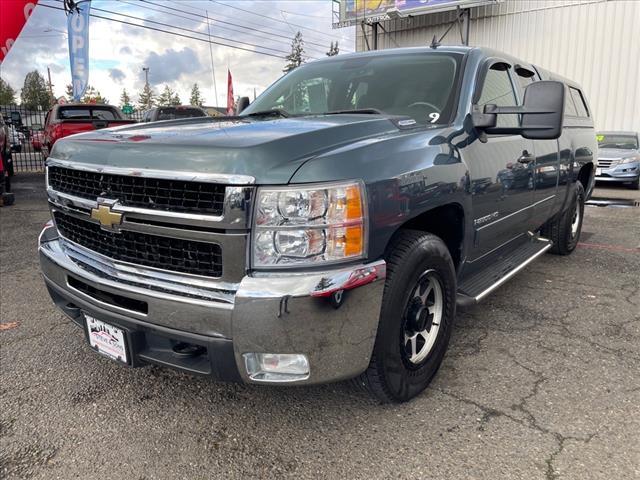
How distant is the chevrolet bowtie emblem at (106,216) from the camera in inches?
90.4

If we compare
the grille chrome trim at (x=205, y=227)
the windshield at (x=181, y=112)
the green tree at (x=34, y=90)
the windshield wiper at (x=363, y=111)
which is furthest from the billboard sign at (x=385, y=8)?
the green tree at (x=34, y=90)

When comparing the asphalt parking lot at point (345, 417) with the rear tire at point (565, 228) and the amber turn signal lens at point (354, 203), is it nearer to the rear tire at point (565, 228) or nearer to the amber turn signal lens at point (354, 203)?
the amber turn signal lens at point (354, 203)

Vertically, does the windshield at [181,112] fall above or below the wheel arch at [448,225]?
above

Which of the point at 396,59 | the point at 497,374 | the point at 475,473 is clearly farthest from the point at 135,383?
the point at 396,59

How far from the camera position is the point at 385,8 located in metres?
21.8

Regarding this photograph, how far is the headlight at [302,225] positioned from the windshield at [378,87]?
127 centimetres

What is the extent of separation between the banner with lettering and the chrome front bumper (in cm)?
1686

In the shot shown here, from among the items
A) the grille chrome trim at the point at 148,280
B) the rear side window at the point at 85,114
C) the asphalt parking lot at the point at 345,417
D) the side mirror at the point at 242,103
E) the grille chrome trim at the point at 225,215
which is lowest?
the asphalt parking lot at the point at 345,417

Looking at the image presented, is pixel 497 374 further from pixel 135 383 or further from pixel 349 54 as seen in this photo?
pixel 349 54

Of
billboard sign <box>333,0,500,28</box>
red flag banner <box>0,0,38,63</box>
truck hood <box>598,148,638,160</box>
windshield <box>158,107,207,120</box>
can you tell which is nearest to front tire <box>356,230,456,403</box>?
red flag banner <box>0,0,38,63</box>

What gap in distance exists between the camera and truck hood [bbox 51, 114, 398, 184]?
203cm

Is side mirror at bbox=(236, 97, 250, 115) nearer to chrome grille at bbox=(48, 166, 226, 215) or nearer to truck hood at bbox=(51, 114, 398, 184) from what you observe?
truck hood at bbox=(51, 114, 398, 184)

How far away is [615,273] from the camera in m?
5.15

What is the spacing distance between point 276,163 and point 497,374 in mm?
1868
